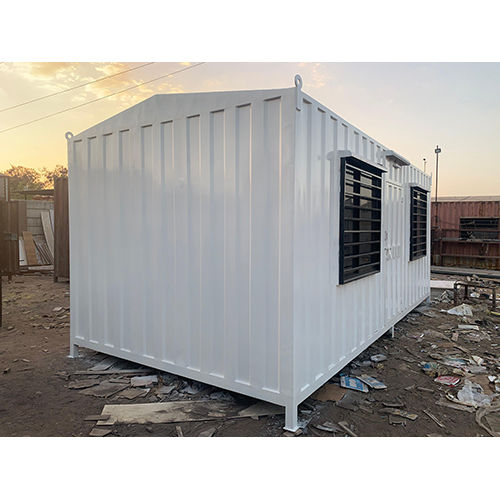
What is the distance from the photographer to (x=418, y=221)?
22.6ft

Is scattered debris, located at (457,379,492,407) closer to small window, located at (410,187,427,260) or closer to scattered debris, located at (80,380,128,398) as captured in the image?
small window, located at (410,187,427,260)

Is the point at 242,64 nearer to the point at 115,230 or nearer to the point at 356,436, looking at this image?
the point at 115,230

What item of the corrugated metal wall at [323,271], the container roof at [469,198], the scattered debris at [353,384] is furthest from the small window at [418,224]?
the container roof at [469,198]

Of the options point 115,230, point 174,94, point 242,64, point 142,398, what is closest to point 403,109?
point 242,64

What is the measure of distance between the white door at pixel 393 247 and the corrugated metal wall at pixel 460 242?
9883 millimetres

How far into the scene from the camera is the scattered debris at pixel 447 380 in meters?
3.91

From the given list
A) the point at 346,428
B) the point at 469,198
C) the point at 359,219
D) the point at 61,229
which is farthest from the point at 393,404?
the point at 469,198

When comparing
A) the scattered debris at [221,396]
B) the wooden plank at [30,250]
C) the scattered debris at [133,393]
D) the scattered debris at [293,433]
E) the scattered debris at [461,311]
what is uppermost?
the wooden plank at [30,250]

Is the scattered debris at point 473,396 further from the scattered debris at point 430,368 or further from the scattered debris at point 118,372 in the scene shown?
the scattered debris at point 118,372

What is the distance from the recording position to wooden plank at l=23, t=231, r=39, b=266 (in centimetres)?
1238

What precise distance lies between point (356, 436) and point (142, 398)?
1871mm

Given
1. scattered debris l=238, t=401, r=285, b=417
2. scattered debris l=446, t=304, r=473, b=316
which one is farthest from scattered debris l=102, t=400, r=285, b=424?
scattered debris l=446, t=304, r=473, b=316

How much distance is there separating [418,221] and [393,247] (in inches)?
69.8

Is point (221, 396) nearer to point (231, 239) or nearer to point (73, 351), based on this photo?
point (231, 239)
